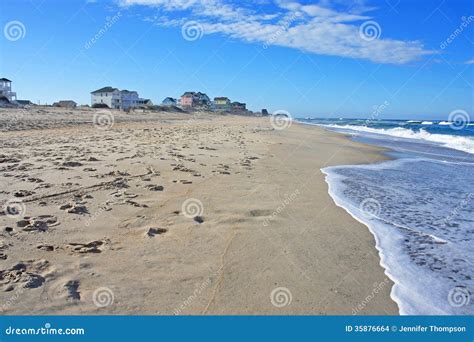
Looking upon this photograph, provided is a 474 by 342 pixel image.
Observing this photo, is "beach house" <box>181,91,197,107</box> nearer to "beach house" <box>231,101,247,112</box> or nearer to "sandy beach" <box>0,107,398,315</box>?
"beach house" <box>231,101,247,112</box>

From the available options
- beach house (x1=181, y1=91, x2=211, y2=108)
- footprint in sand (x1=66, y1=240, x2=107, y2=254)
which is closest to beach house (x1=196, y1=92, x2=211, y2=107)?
beach house (x1=181, y1=91, x2=211, y2=108)

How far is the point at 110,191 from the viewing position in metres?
6.76

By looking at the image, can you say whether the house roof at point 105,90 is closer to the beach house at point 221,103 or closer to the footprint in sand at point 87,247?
the beach house at point 221,103

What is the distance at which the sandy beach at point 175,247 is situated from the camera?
11.3ft

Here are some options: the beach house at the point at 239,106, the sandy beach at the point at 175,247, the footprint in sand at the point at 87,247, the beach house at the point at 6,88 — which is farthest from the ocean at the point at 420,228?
the beach house at the point at 239,106

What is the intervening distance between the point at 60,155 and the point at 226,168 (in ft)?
15.2

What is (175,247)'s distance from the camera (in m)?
4.56

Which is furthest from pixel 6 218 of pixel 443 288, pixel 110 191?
pixel 443 288

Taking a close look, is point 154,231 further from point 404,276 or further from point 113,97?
point 113,97

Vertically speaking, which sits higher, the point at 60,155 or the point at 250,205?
the point at 60,155

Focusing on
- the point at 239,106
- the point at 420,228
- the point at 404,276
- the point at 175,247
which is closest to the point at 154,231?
the point at 175,247

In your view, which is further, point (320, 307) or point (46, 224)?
point (46, 224)
